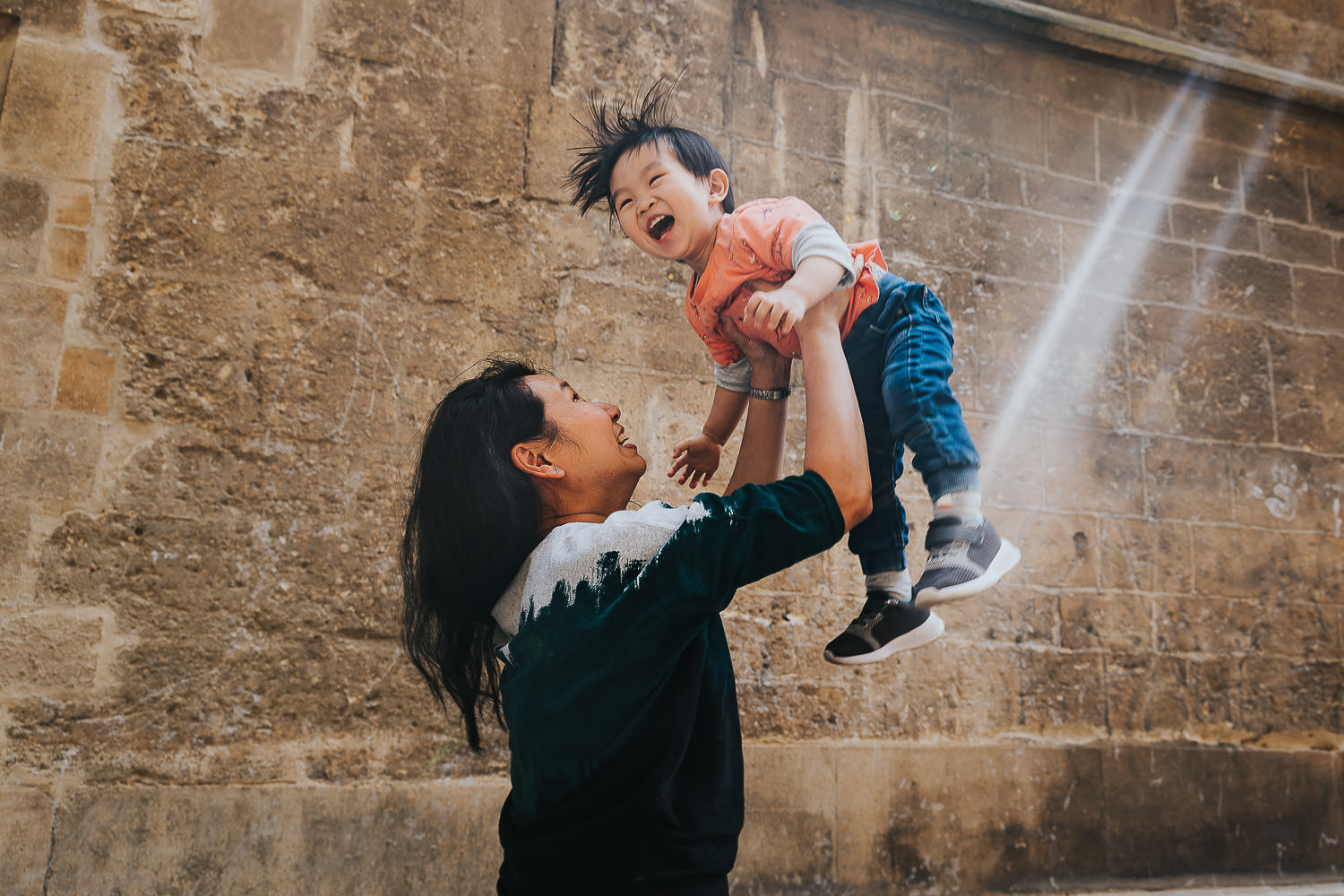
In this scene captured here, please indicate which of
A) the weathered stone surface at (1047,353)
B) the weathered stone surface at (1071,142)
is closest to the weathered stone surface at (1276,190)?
the weathered stone surface at (1071,142)

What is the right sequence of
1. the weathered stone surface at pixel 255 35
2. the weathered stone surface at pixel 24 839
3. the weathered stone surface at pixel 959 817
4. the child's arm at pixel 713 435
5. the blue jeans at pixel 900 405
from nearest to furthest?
the blue jeans at pixel 900 405
the child's arm at pixel 713 435
the weathered stone surface at pixel 24 839
the weathered stone surface at pixel 255 35
the weathered stone surface at pixel 959 817

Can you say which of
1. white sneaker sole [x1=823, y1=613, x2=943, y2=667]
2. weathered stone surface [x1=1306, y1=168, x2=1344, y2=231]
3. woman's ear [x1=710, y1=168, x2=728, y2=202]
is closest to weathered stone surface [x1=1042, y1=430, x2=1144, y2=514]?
weathered stone surface [x1=1306, y1=168, x2=1344, y2=231]

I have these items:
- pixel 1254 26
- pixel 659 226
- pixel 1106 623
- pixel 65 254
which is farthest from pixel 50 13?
pixel 1254 26

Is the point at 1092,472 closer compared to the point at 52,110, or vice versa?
the point at 52,110

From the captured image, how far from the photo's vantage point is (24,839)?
2.24 meters

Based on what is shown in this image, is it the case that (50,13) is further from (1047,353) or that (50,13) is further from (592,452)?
(1047,353)

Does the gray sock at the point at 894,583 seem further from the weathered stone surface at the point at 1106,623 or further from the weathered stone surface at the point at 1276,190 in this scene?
the weathered stone surface at the point at 1276,190

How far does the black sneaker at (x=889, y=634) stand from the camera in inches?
60.7

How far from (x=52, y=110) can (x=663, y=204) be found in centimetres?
219

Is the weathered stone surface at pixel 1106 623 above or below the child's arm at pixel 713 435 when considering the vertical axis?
below

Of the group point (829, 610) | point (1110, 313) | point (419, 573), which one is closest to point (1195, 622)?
point (1110, 313)

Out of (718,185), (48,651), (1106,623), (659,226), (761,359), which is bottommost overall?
(48,651)

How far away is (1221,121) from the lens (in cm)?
368

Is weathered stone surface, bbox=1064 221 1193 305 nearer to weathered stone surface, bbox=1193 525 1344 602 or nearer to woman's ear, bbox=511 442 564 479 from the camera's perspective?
weathered stone surface, bbox=1193 525 1344 602
